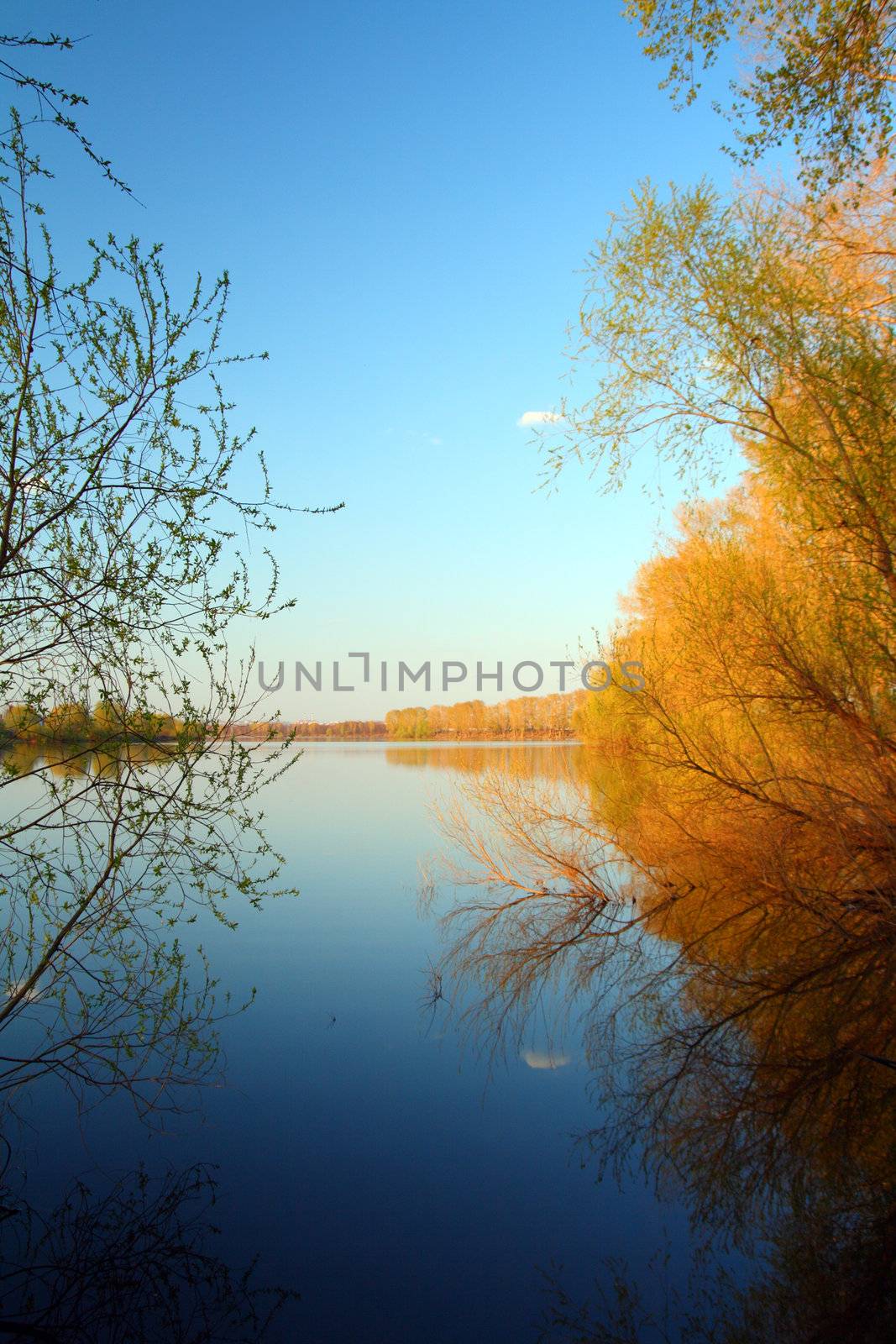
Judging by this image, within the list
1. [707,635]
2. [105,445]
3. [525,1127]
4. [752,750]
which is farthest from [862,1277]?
[752,750]

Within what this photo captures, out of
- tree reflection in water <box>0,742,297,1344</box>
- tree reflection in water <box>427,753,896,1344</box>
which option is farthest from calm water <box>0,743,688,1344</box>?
tree reflection in water <box>427,753,896,1344</box>

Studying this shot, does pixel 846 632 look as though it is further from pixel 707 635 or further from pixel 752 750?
pixel 752 750

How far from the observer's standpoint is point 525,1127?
428 cm

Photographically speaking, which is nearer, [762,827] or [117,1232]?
[117,1232]

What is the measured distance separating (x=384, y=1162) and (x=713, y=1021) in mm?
2549

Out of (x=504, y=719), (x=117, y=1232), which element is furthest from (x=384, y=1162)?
(x=504, y=719)

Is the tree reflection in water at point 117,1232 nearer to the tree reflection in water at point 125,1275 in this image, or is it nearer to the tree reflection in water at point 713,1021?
the tree reflection in water at point 125,1275

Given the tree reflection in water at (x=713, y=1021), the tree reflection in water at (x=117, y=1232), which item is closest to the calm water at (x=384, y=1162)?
the tree reflection in water at (x=117, y=1232)

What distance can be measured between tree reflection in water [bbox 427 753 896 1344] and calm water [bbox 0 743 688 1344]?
211mm

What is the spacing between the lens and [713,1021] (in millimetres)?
5500

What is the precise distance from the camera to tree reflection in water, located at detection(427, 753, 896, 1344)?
289 cm

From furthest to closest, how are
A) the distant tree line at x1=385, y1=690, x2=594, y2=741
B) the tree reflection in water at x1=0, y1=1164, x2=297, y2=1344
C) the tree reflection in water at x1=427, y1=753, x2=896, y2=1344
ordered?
the distant tree line at x1=385, y1=690, x2=594, y2=741, the tree reflection in water at x1=427, y1=753, x2=896, y2=1344, the tree reflection in water at x1=0, y1=1164, x2=297, y2=1344

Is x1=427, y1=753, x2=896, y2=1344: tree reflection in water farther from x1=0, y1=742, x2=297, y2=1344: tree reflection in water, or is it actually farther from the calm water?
x1=0, y1=742, x2=297, y2=1344: tree reflection in water

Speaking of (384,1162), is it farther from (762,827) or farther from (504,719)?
(504,719)
